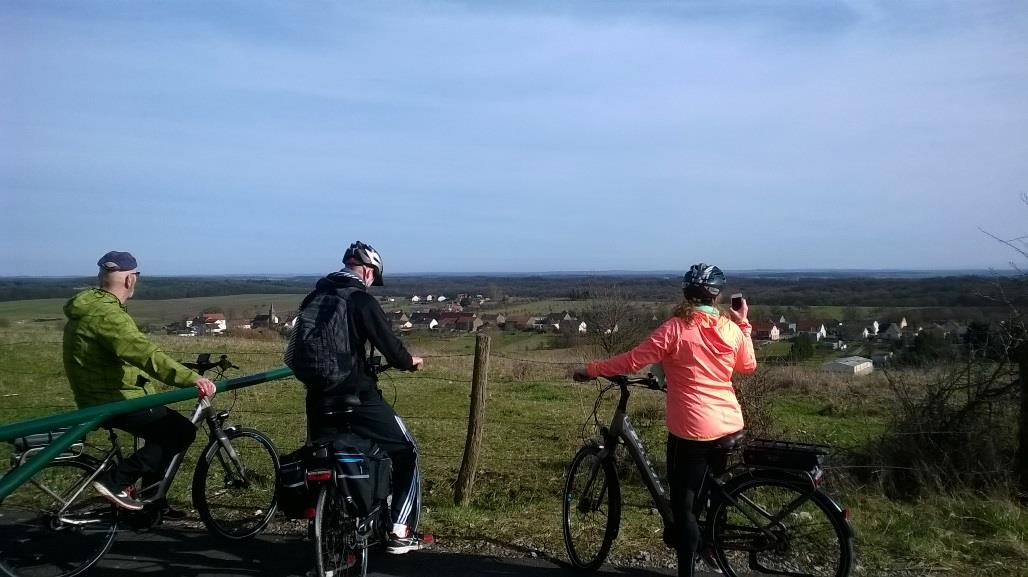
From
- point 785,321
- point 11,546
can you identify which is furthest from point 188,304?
point 11,546

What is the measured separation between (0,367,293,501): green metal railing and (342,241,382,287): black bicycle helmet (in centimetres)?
132

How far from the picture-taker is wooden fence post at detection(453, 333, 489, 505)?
6.11 metres

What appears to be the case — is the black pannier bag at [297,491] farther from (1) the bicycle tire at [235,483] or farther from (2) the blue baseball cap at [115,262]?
(2) the blue baseball cap at [115,262]

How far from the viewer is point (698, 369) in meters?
4.29

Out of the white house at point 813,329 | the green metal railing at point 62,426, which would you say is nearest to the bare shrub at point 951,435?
the white house at point 813,329

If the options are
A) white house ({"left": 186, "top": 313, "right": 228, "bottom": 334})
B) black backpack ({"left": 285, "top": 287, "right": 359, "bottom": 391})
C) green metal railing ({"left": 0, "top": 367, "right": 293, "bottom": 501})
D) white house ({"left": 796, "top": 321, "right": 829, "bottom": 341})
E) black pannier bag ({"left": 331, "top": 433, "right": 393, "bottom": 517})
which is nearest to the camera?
green metal railing ({"left": 0, "top": 367, "right": 293, "bottom": 501})

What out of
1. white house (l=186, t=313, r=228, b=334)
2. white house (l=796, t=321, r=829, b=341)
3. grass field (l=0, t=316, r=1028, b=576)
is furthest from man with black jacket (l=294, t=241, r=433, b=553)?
white house (l=186, t=313, r=228, b=334)

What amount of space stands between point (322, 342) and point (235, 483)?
1.80 metres

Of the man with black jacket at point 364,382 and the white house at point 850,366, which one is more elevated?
the man with black jacket at point 364,382

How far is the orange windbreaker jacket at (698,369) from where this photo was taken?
14.0ft

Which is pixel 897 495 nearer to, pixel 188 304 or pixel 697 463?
pixel 697 463

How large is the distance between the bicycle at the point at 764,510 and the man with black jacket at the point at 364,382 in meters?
1.25

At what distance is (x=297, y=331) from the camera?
177 inches

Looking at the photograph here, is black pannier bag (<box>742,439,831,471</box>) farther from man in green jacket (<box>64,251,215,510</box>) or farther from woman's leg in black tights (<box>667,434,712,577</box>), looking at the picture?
man in green jacket (<box>64,251,215,510</box>)
